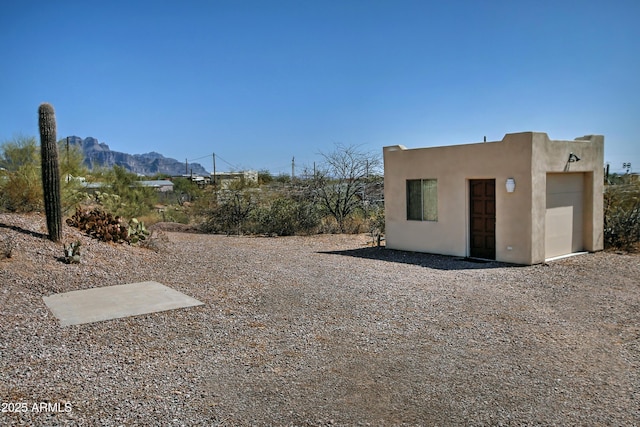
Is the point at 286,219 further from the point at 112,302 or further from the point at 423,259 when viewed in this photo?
the point at 112,302

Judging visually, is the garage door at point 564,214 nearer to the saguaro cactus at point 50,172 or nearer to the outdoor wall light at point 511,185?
the outdoor wall light at point 511,185

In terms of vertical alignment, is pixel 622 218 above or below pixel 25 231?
below

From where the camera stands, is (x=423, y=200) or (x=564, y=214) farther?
(x=423, y=200)

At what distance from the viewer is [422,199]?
14133 mm

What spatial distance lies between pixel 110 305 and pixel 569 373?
238 inches

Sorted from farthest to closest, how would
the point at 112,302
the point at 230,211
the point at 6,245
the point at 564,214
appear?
the point at 230,211 → the point at 564,214 → the point at 6,245 → the point at 112,302

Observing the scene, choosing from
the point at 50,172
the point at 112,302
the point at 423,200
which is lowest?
the point at 112,302

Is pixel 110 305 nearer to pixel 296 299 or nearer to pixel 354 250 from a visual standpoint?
pixel 296 299

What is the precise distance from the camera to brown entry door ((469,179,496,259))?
12.7 m

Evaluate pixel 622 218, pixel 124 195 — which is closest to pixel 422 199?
pixel 622 218

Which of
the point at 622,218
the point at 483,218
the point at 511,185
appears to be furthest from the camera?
the point at 622,218

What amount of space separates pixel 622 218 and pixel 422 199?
557 centimetres

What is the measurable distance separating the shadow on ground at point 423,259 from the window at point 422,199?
3.29ft

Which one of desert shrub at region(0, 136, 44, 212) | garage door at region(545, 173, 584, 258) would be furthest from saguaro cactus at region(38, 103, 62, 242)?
garage door at region(545, 173, 584, 258)
